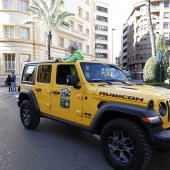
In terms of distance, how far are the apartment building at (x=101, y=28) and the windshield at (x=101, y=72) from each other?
62.2m

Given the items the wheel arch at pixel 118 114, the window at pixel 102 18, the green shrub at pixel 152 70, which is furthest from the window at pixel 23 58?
the window at pixel 102 18

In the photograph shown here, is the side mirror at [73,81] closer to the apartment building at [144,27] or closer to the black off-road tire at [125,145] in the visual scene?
the black off-road tire at [125,145]

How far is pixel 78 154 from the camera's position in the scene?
4.02 meters

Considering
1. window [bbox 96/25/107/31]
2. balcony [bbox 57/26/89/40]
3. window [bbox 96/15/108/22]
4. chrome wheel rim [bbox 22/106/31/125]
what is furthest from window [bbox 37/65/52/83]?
window [bbox 96/15/108/22]

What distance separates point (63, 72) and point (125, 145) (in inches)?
82.7

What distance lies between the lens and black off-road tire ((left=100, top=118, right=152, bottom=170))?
10.0 feet

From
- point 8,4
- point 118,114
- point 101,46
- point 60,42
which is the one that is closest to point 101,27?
point 101,46

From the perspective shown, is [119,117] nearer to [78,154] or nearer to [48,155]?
[78,154]

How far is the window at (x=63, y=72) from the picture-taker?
4.39 meters

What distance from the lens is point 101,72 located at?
14.6 feet

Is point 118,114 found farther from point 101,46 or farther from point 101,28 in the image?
point 101,28

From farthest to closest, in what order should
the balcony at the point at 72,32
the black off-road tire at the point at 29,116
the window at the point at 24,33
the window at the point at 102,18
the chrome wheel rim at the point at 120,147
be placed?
the window at the point at 102,18, the balcony at the point at 72,32, the window at the point at 24,33, the black off-road tire at the point at 29,116, the chrome wheel rim at the point at 120,147

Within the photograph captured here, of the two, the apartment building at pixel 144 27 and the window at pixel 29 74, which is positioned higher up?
the apartment building at pixel 144 27

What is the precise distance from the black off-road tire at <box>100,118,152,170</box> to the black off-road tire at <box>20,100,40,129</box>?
2.47m
